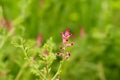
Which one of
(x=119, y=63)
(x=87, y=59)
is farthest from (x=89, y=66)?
(x=119, y=63)

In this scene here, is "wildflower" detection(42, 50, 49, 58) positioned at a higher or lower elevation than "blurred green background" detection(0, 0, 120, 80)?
lower

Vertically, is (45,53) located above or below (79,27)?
below

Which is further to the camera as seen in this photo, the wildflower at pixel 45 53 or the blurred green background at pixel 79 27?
the blurred green background at pixel 79 27

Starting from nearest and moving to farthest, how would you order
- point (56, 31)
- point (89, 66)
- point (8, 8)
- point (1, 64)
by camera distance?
point (1, 64) < point (89, 66) < point (56, 31) < point (8, 8)

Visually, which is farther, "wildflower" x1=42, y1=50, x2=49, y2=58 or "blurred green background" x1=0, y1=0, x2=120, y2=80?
"blurred green background" x1=0, y1=0, x2=120, y2=80

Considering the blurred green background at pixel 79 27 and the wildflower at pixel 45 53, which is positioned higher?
the blurred green background at pixel 79 27

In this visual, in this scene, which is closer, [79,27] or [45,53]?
[45,53]

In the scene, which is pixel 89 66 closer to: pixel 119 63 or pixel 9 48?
pixel 119 63

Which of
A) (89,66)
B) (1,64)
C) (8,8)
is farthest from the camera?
(8,8)
